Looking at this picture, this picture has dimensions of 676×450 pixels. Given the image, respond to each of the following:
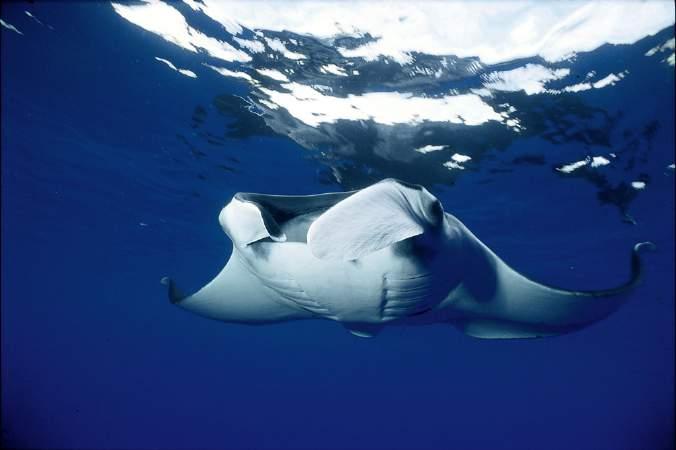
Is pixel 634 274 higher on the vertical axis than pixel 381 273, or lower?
higher

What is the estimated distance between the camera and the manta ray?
137 cm

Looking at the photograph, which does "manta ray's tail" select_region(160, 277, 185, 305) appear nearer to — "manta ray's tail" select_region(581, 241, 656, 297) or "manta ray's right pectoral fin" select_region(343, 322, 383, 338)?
"manta ray's right pectoral fin" select_region(343, 322, 383, 338)

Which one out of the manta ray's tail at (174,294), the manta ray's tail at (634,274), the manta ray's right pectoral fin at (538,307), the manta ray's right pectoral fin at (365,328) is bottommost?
the manta ray's right pectoral fin at (365,328)

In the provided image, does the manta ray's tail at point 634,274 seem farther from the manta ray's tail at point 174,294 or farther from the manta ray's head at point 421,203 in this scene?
the manta ray's tail at point 174,294

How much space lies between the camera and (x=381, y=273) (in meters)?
2.49

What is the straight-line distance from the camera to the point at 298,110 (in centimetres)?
772

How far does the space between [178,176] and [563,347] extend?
4073 cm

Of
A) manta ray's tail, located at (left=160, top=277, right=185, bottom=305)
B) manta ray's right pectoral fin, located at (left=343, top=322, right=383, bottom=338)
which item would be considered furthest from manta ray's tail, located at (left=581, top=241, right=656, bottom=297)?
manta ray's tail, located at (left=160, top=277, right=185, bottom=305)

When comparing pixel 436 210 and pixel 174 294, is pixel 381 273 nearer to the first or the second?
pixel 436 210

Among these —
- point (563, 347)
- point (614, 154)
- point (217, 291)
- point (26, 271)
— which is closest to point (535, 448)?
point (563, 347)

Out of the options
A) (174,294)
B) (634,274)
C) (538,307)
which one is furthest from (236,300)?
(634,274)

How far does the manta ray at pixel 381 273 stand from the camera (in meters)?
1.37

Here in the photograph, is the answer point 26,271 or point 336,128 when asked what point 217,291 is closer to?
point 336,128

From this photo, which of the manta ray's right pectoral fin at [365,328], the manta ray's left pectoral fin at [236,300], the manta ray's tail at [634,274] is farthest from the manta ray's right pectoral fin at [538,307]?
the manta ray's left pectoral fin at [236,300]
